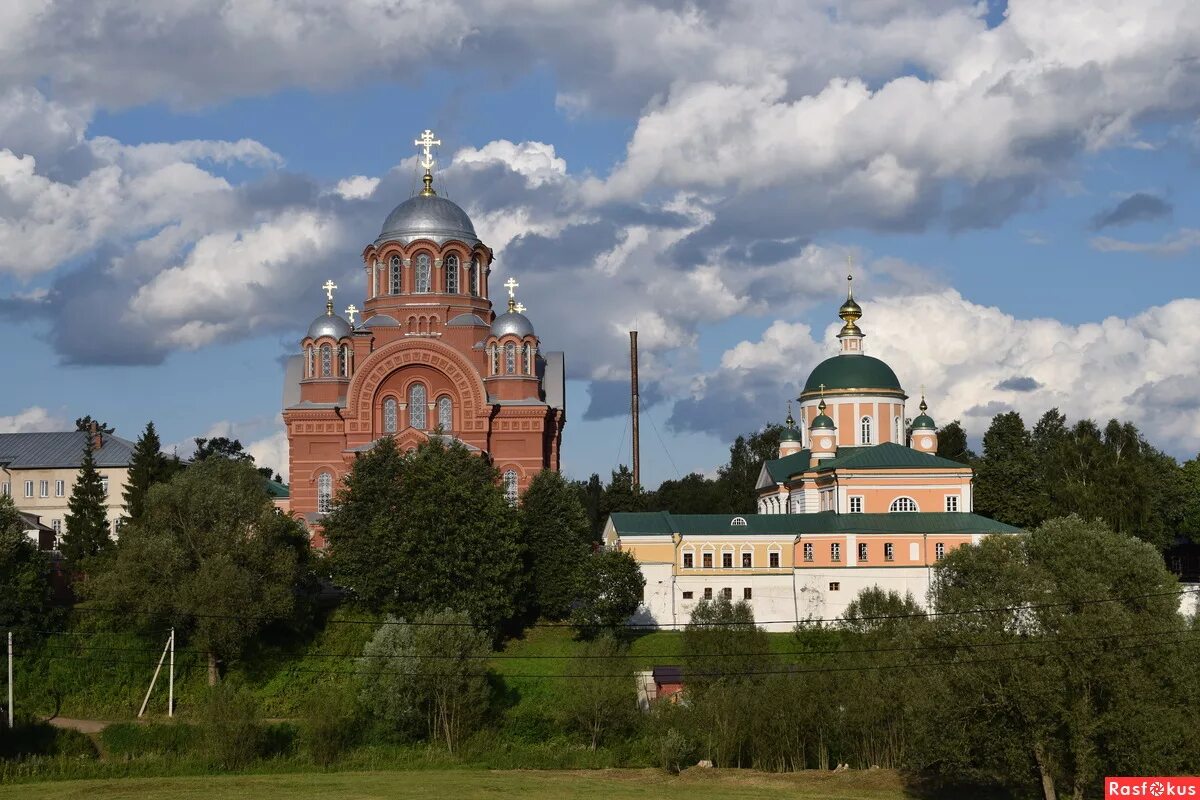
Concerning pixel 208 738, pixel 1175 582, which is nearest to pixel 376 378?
pixel 208 738

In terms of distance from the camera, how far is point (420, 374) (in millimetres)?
52938

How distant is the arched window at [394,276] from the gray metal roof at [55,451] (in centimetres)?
1462

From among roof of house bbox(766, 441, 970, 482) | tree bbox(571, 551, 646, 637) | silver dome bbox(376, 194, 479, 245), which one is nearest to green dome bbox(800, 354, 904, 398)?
roof of house bbox(766, 441, 970, 482)

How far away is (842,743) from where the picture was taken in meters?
37.2

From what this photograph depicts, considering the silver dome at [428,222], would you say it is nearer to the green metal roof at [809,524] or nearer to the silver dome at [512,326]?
the silver dome at [512,326]

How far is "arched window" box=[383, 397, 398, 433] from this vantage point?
52.8 meters

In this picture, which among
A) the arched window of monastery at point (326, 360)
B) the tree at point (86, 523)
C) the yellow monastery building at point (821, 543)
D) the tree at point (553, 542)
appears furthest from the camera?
the arched window of monastery at point (326, 360)

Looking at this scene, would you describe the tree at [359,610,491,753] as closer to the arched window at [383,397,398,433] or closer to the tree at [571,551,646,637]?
the tree at [571,551,646,637]

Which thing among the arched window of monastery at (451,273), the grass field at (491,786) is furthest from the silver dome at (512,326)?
the grass field at (491,786)

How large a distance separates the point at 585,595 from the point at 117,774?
14.2m

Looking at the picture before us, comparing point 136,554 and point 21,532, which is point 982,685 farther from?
point 21,532

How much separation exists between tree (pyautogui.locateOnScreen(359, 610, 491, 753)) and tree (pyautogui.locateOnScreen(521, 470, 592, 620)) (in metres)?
6.39

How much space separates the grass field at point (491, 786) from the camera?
3184 cm

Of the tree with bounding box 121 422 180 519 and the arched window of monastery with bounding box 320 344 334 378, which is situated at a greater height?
the arched window of monastery with bounding box 320 344 334 378
